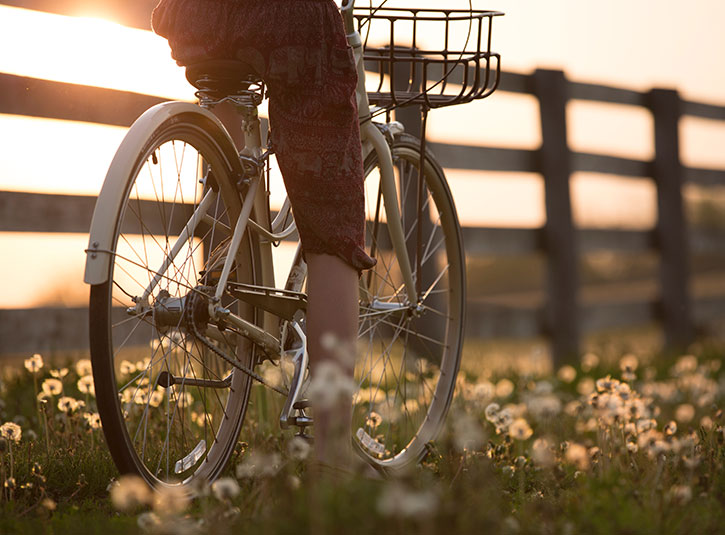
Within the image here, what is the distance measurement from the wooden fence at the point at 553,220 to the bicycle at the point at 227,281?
1081 millimetres

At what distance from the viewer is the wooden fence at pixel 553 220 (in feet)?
10.9

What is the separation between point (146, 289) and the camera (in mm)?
1678

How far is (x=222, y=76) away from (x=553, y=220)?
156 inches

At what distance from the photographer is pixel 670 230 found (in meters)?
6.51

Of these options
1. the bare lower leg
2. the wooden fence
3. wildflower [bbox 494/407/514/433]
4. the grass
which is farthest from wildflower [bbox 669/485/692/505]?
the wooden fence

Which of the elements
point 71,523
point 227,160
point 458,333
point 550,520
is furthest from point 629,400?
point 71,523

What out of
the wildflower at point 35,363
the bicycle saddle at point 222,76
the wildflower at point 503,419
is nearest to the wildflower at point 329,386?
the bicycle saddle at point 222,76

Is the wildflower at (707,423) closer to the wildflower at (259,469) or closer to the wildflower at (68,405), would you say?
the wildflower at (259,469)

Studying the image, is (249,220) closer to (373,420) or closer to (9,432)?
(9,432)

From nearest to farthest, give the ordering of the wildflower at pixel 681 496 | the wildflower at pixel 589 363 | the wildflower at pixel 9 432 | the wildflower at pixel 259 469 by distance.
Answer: the wildflower at pixel 259 469, the wildflower at pixel 681 496, the wildflower at pixel 9 432, the wildflower at pixel 589 363

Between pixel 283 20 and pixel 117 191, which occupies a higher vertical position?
pixel 283 20

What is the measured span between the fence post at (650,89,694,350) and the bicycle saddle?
520 centimetres

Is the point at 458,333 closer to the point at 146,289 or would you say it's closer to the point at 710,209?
the point at 146,289

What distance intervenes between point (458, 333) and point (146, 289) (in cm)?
121
